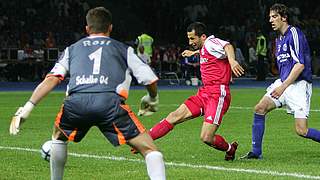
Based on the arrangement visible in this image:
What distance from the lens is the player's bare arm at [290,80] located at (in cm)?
1086

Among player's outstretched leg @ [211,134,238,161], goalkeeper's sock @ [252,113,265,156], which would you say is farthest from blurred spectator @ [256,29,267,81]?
player's outstretched leg @ [211,134,238,161]

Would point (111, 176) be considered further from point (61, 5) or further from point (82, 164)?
point (61, 5)

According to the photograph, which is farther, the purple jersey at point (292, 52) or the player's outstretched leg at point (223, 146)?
the player's outstretched leg at point (223, 146)

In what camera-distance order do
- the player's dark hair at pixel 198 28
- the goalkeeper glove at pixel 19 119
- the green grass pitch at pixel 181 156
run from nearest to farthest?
the goalkeeper glove at pixel 19 119
the green grass pitch at pixel 181 156
the player's dark hair at pixel 198 28

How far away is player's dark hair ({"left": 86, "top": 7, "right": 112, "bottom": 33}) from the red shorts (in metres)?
4.14

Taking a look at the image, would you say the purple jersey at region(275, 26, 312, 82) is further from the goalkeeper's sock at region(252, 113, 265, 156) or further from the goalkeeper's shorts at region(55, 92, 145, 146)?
the goalkeeper's shorts at region(55, 92, 145, 146)

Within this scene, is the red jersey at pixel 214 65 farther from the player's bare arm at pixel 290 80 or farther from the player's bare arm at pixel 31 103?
the player's bare arm at pixel 31 103

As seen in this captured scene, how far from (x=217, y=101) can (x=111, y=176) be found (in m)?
2.24

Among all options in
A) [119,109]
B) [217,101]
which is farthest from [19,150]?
[119,109]

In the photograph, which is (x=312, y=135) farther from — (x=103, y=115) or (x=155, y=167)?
(x=103, y=115)

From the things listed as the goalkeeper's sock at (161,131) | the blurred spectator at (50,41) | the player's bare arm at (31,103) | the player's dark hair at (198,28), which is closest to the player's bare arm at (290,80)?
the player's dark hair at (198,28)

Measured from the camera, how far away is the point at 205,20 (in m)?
42.2

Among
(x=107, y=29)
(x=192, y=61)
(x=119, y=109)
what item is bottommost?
(x=192, y=61)

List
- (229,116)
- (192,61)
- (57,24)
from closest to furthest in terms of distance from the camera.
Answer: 1. (229,116)
2. (192,61)
3. (57,24)
